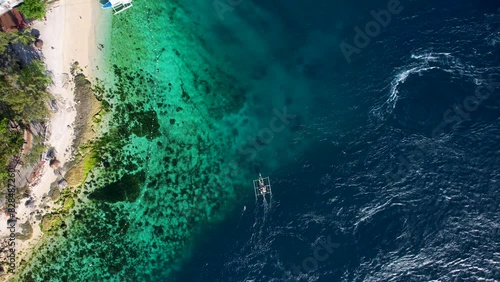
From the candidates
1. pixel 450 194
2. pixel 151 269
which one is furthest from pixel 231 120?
pixel 450 194

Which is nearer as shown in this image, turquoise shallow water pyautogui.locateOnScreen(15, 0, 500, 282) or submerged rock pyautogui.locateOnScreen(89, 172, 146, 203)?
turquoise shallow water pyautogui.locateOnScreen(15, 0, 500, 282)

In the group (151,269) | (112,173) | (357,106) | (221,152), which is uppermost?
(112,173)

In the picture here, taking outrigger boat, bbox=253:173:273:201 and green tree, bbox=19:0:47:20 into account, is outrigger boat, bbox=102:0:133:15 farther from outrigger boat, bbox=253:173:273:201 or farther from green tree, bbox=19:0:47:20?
outrigger boat, bbox=253:173:273:201

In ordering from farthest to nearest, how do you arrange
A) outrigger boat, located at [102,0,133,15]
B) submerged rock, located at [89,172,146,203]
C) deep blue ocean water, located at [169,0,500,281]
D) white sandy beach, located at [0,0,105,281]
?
1. submerged rock, located at [89,172,146,203]
2. outrigger boat, located at [102,0,133,15]
3. white sandy beach, located at [0,0,105,281]
4. deep blue ocean water, located at [169,0,500,281]

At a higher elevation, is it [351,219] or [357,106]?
[357,106]

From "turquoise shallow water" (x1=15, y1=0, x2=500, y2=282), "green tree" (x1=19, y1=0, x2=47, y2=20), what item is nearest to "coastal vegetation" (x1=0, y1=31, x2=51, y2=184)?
"green tree" (x1=19, y1=0, x2=47, y2=20)

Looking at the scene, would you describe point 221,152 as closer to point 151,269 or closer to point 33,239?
point 151,269
